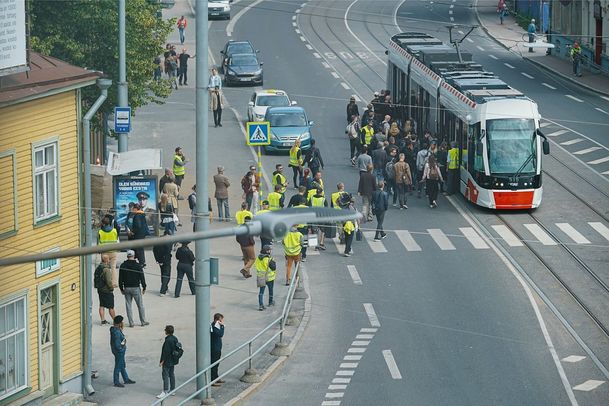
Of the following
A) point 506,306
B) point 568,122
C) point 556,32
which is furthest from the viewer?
point 556,32

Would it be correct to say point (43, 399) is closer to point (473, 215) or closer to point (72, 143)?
point (72, 143)

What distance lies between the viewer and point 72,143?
28.4 meters

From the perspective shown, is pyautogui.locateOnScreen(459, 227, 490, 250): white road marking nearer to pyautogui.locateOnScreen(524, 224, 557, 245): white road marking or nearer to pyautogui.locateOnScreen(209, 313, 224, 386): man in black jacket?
pyautogui.locateOnScreen(524, 224, 557, 245): white road marking

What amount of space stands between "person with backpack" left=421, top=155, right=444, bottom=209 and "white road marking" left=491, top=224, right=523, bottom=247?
8.38 ft

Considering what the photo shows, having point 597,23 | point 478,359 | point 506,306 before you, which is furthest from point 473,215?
point 597,23

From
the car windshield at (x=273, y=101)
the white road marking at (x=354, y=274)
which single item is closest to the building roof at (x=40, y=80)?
the white road marking at (x=354, y=274)

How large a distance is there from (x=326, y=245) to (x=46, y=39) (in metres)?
9.42

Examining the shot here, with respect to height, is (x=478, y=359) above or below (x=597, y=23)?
below

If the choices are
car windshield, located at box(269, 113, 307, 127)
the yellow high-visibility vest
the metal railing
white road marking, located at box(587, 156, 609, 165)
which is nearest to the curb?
the metal railing

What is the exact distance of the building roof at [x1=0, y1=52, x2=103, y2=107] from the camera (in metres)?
25.6

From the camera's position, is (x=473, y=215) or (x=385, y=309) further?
(x=473, y=215)

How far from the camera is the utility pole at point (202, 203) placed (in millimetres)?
26125

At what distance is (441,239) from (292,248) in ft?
19.8

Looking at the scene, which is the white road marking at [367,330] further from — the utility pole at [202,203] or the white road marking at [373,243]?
the white road marking at [373,243]
